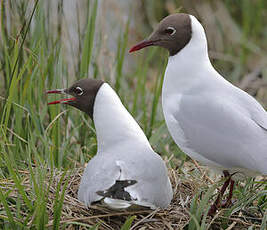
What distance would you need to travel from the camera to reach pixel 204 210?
3.07 metres

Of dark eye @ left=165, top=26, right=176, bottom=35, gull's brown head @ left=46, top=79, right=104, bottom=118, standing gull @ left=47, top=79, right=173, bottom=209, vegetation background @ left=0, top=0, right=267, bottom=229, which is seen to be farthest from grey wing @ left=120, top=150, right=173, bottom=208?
dark eye @ left=165, top=26, right=176, bottom=35

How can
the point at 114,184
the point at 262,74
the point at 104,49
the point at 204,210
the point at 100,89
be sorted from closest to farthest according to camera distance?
the point at 114,184 → the point at 204,210 → the point at 100,89 → the point at 104,49 → the point at 262,74

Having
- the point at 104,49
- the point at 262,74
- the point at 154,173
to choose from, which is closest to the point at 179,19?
the point at 154,173

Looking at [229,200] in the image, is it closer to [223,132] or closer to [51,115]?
[223,132]

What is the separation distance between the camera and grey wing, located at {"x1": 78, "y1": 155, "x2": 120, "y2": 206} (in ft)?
9.54

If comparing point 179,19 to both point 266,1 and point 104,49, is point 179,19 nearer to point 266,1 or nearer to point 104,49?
point 104,49

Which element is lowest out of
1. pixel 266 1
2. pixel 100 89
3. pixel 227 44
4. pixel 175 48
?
pixel 227 44

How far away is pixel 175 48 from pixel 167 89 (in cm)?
22

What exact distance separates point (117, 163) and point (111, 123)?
1.09ft

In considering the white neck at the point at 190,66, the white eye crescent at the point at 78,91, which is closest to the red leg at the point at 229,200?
the white neck at the point at 190,66

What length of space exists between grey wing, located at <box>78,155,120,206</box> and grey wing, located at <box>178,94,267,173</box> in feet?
1.32

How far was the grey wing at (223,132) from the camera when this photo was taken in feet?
9.34

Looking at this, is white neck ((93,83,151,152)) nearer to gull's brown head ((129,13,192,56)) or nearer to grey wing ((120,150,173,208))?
grey wing ((120,150,173,208))

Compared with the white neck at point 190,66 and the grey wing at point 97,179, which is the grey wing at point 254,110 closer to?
the white neck at point 190,66
